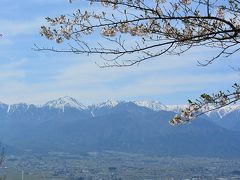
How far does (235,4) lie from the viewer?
8.36m

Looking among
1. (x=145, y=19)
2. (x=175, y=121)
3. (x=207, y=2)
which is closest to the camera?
(x=207, y=2)

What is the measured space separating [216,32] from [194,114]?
1579 mm

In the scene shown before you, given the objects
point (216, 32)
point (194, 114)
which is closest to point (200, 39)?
point (216, 32)

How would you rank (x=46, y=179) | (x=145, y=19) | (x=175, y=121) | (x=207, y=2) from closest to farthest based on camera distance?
(x=207, y=2) → (x=145, y=19) → (x=175, y=121) → (x=46, y=179)

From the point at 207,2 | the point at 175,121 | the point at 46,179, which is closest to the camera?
the point at 207,2

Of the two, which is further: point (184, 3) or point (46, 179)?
point (46, 179)

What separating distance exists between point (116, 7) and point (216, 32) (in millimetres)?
1829

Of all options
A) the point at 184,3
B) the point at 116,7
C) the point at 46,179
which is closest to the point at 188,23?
the point at 184,3

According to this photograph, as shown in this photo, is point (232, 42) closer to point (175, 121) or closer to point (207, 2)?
point (207, 2)

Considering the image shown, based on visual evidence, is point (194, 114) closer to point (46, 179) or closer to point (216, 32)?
point (216, 32)

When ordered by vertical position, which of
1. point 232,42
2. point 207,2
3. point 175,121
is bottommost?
point 175,121

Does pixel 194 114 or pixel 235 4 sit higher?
pixel 235 4

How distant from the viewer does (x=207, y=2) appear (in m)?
8.02

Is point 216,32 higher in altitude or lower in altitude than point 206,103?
higher
